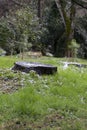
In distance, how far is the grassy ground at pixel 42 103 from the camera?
16.4ft

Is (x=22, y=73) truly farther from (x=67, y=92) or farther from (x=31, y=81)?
(x=67, y=92)

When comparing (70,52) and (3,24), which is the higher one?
(3,24)

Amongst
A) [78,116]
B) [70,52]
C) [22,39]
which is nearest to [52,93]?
[78,116]

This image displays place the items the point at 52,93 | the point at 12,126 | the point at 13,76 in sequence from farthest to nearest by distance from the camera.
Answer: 1. the point at 13,76
2. the point at 52,93
3. the point at 12,126

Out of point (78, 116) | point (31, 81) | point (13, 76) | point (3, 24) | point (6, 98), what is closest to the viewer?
point (78, 116)

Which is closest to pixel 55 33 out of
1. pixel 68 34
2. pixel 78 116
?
pixel 68 34

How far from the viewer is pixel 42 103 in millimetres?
5832

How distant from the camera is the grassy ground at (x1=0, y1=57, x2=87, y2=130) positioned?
16.4ft

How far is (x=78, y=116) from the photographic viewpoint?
5449 mm

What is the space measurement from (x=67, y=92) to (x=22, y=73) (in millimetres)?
1934

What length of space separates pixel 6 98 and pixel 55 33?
1640cm

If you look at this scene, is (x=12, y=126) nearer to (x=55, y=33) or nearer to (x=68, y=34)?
(x=68, y=34)

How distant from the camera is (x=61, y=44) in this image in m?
21.4

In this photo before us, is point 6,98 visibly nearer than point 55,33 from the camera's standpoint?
Yes
